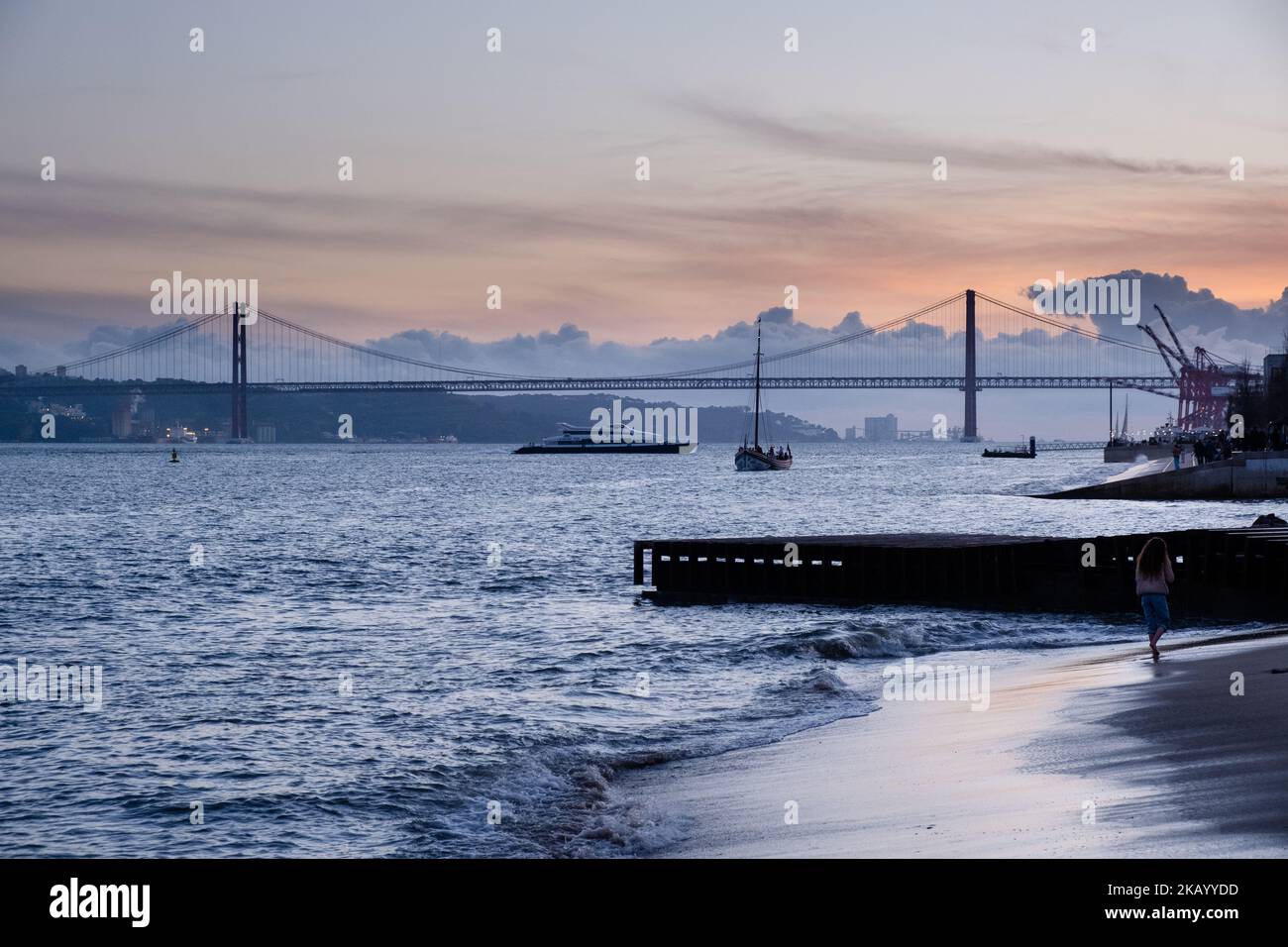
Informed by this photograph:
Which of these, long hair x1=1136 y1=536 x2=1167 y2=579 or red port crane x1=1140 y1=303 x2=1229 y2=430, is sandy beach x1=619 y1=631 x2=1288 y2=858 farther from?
red port crane x1=1140 y1=303 x2=1229 y2=430

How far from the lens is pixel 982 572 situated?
27.3m

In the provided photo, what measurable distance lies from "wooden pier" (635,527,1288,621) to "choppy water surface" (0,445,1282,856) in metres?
1.06

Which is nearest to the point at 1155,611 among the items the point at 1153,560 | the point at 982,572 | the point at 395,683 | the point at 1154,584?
the point at 1154,584

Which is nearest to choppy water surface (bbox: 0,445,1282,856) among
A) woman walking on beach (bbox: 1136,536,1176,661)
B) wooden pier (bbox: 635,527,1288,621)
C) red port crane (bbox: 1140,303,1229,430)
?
wooden pier (bbox: 635,527,1288,621)

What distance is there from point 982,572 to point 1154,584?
32.5ft

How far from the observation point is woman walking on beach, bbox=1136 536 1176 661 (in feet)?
56.3

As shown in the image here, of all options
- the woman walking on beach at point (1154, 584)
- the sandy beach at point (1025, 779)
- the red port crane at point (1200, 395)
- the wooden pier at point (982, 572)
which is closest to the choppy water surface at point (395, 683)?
the sandy beach at point (1025, 779)

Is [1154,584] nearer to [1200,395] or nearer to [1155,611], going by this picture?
[1155,611]

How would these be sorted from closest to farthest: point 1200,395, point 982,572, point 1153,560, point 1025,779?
point 1025,779, point 1153,560, point 982,572, point 1200,395
